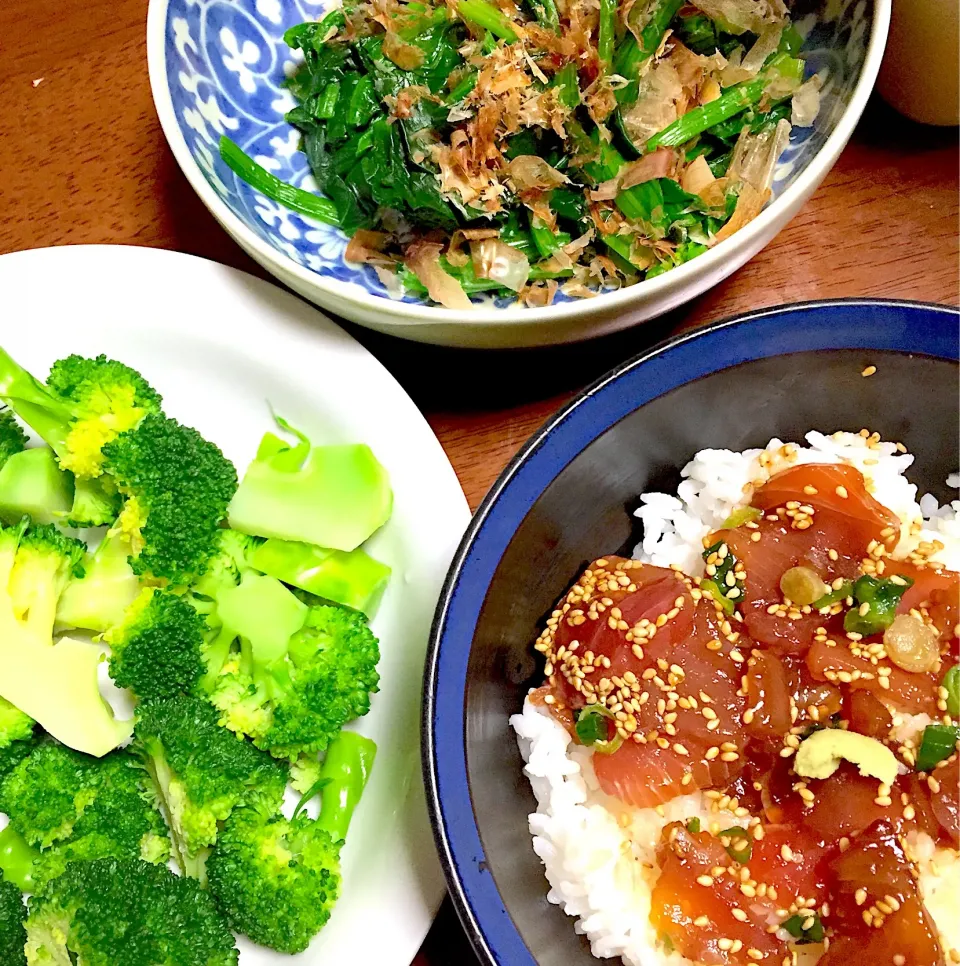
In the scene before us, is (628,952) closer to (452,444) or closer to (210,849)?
(210,849)

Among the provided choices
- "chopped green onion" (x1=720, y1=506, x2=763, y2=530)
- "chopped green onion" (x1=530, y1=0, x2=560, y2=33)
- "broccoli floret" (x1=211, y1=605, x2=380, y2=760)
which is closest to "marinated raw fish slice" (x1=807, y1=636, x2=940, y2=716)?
"chopped green onion" (x1=720, y1=506, x2=763, y2=530)

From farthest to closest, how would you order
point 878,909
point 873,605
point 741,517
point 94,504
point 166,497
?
point 94,504, point 166,497, point 741,517, point 873,605, point 878,909

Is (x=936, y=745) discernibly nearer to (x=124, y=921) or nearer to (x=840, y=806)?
(x=840, y=806)

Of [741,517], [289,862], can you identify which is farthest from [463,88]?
[289,862]

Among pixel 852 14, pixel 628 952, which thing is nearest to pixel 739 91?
pixel 852 14

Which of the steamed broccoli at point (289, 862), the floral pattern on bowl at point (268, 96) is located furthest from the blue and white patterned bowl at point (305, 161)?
the steamed broccoli at point (289, 862)
